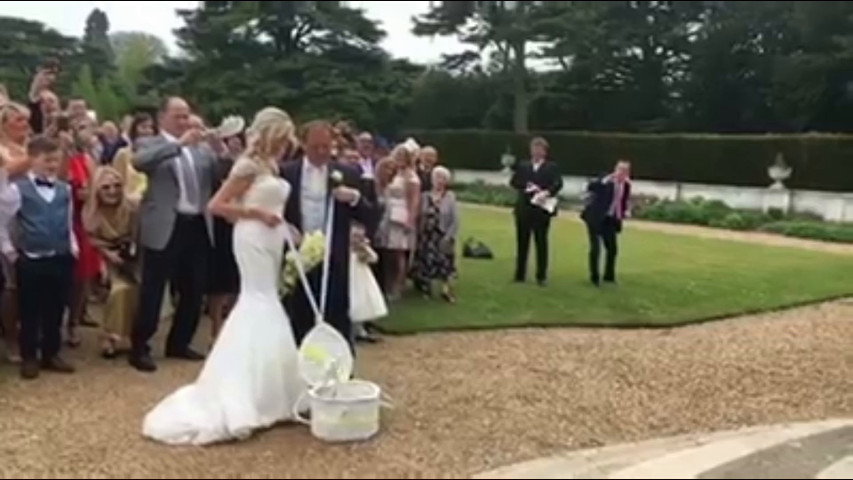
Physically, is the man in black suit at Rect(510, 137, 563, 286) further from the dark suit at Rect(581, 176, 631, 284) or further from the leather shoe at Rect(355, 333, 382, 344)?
the leather shoe at Rect(355, 333, 382, 344)

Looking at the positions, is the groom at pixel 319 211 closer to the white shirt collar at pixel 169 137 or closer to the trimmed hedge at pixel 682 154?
the white shirt collar at pixel 169 137

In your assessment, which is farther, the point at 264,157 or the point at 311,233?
the point at 311,233

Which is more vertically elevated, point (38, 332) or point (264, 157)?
point (264, 157)

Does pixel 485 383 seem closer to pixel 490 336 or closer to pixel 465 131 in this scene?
pixel 490 336

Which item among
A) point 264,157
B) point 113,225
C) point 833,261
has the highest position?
point 264,157

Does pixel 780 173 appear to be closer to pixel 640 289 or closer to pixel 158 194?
pixel 640 289

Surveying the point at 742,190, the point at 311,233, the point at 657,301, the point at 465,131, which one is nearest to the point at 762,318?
the point at 657,301

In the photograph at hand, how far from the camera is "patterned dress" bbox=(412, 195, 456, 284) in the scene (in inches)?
412

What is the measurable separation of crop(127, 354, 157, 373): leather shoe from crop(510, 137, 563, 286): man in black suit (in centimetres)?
510

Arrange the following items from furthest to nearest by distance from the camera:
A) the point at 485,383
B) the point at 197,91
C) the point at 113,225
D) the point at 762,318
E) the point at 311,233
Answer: the point at 197,91
the point at 762,318
the point at 113,225
the point at 485,383
the point at 311,233

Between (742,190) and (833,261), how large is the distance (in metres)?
11.5

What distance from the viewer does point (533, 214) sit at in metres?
11.5

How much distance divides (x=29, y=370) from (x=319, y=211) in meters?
2.20

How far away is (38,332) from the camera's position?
7.20m
